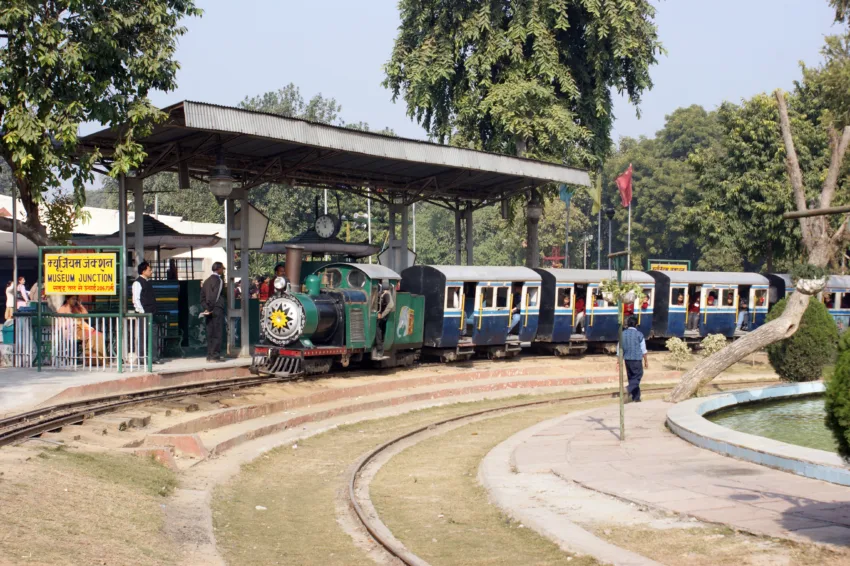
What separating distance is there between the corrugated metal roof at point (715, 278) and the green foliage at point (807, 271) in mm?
13971

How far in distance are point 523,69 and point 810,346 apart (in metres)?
16.5

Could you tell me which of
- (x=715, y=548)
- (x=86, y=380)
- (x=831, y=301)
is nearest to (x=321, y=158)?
(x=86, y=380)

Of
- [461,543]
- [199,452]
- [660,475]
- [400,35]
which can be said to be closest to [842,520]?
[660,475]

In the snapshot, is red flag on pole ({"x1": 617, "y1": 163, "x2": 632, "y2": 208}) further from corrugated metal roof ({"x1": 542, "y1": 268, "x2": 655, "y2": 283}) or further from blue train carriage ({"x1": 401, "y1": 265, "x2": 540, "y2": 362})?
blue train carriage ({"x1": 401, "y1": 265, "x2": 540, "y2": 362})

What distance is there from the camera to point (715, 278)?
106 ft

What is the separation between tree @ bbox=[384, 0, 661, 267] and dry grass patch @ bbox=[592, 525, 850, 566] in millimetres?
24897

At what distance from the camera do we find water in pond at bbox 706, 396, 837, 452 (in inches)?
549

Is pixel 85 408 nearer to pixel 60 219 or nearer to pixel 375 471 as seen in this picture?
pixel 375 471

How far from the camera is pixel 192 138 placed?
2209 cm

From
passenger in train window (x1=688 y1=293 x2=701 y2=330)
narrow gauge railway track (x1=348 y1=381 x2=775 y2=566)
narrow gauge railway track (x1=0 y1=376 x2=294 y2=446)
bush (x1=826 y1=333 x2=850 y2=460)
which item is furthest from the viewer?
passenger in train window (x1=688 y1=293 x2=701 y2=330)

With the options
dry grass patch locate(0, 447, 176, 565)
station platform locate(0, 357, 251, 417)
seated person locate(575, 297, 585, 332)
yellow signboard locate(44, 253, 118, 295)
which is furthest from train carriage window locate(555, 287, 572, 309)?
dry grass patch locate(0, 447, 176, 565)

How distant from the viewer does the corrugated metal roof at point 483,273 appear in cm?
2542

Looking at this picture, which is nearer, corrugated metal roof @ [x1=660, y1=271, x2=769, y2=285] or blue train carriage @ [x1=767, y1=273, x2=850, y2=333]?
corrugated metal roof @ [x1=660, y1=271, x2=769, y2=285]

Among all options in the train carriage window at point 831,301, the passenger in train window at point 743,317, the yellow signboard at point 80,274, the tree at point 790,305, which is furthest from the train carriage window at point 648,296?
the yellow signboard at point 80,274
